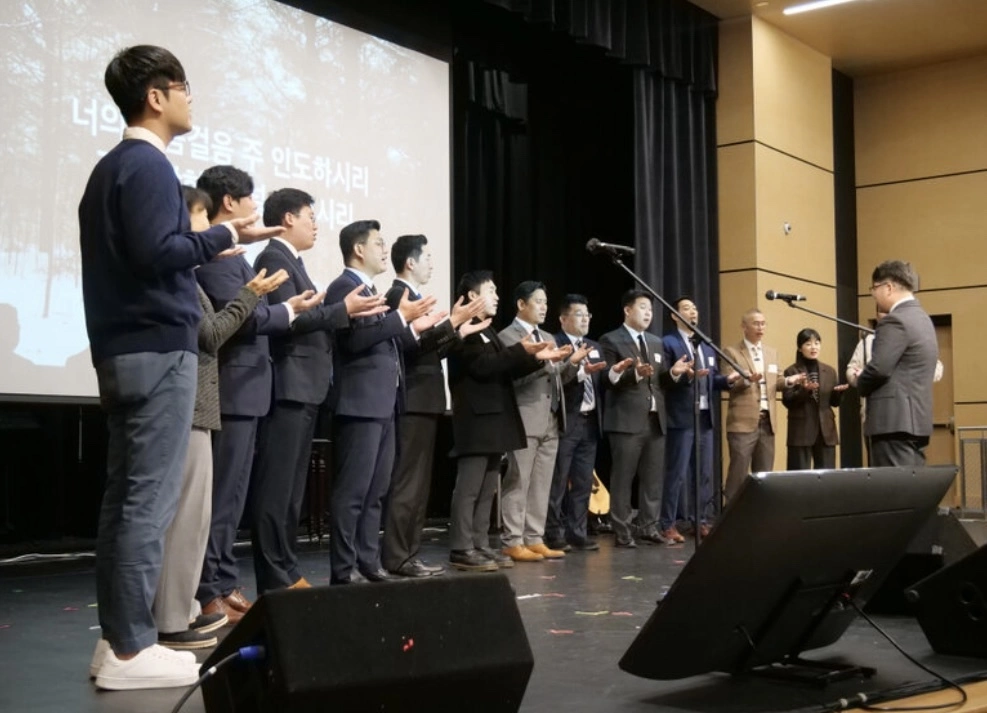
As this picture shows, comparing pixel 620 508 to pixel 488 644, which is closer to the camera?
pixel 488 644

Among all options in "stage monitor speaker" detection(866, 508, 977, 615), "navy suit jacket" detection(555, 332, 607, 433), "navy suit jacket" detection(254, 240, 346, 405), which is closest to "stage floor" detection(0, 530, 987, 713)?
"stage monitor speaker" detection(866, 508, 977, 615)

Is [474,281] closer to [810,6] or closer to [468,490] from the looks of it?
[468,490]

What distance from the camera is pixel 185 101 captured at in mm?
2906

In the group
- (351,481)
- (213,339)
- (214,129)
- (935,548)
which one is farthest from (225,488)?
(214,129)

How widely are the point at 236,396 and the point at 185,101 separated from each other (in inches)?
42.9

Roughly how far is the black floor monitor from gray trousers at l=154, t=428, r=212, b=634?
1.35 metres

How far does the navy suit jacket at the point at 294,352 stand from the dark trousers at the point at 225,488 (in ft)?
1.06

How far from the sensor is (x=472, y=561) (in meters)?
5.35

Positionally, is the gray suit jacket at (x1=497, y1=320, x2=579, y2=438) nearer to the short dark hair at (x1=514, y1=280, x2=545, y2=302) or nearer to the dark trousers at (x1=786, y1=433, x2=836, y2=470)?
the short dark hair at (x1=514, y1=280, x2=545, y2=302)

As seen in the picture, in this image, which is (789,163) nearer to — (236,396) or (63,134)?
(63,134)

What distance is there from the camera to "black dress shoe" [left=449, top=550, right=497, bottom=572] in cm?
534

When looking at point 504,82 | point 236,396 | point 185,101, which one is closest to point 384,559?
point 236,396

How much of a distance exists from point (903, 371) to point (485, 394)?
1839 mm

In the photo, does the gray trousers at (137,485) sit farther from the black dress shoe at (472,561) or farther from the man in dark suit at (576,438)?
the man in dark suit at (576,438)
